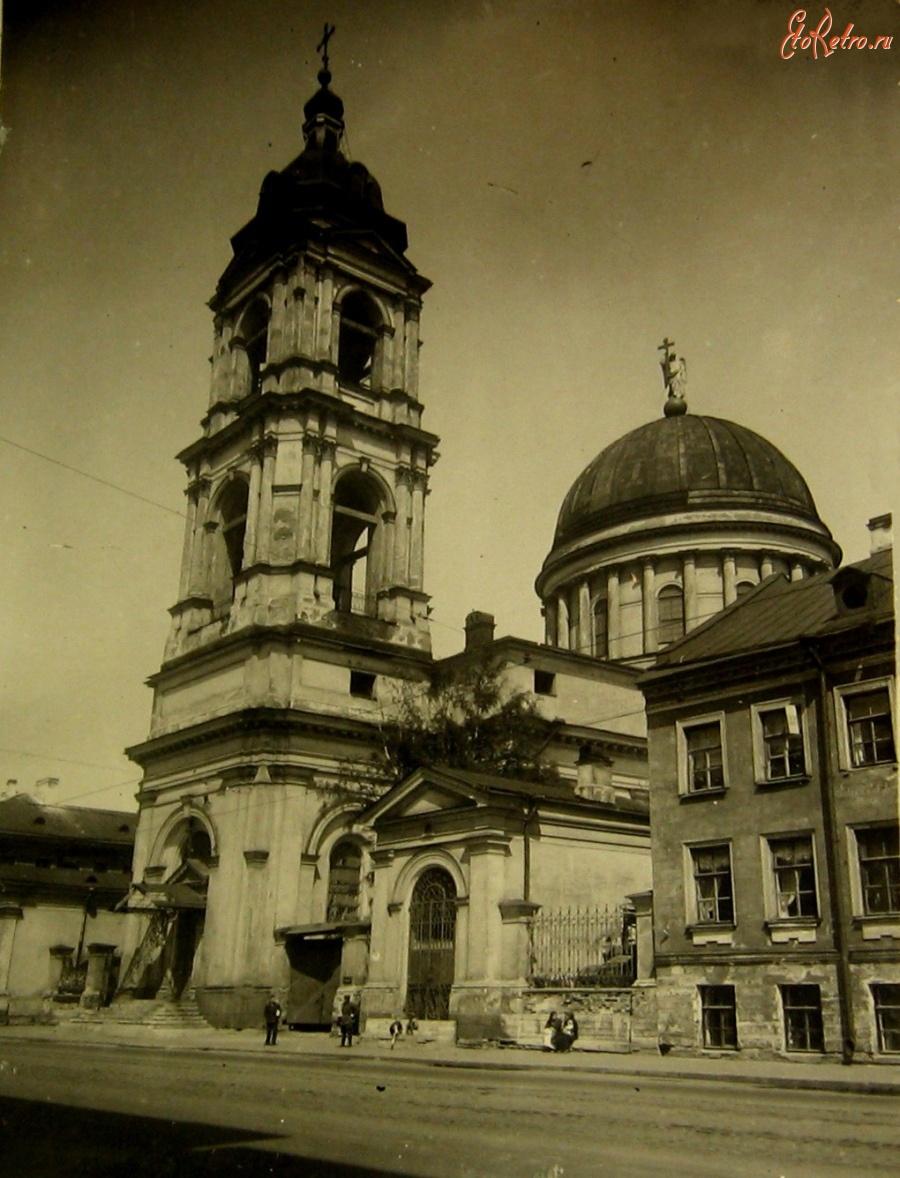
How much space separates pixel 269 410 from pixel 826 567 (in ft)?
80.7

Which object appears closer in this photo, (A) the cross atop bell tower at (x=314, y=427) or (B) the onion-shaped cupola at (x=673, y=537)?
(A) the cross atop bell tower at (x=314, y=427)

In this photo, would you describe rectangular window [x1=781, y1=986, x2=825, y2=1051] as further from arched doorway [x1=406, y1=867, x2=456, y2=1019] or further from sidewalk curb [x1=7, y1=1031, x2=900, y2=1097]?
arched doorway [x1=406, y1=867, x2=456, y2=1019]

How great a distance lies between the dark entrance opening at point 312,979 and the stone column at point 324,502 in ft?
40.5

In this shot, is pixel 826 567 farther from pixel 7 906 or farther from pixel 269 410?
pixel 7 906

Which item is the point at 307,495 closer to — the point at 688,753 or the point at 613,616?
the point at 613,616

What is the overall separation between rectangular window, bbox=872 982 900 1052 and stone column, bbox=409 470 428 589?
2418cm

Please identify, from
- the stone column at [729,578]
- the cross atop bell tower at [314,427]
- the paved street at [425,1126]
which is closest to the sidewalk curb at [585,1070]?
the paved street at [425,1126]

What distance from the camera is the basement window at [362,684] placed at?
131 ft

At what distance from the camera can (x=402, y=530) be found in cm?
4309

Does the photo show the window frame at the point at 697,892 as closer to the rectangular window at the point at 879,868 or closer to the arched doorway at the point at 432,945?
the rectangular window at the point at 879,868

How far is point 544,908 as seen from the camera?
92.4 feet

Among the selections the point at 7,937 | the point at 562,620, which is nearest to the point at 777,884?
the point at 562,620

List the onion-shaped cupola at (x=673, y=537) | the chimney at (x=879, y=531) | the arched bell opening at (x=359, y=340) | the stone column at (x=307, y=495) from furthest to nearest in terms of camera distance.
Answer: the onion-shaped cupola at (x=673, y=537)
the arched bell opening at (x=359, y=340)
the stone column at (x=307, y=495)
the chimney at (x=879, y=531)

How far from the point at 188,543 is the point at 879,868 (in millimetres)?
30014
